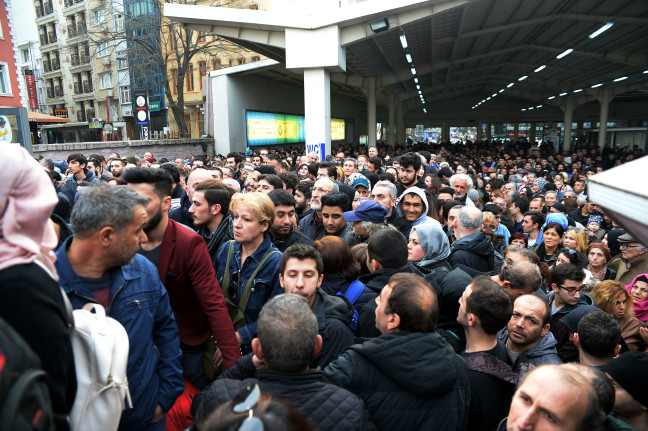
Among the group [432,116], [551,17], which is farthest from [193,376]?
[432,116]

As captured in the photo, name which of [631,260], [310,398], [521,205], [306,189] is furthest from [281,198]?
[521,205]

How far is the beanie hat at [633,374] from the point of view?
2.23m

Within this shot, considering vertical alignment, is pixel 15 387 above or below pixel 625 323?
above

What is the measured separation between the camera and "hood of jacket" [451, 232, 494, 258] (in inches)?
168

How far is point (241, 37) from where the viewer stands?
14.7 m

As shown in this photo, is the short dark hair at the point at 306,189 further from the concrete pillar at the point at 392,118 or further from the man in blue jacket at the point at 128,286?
the concrete pillar at the point at 392,118

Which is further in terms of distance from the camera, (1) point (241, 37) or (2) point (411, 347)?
(1) point (241, 37)

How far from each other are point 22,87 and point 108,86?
22.4 meters

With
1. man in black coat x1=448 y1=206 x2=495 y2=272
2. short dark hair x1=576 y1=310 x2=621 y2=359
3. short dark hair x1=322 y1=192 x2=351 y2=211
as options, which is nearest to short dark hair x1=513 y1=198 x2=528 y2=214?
man in black coat x1=448 y1=206 x2=495 y2=272

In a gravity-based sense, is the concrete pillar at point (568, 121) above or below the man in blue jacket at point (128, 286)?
above

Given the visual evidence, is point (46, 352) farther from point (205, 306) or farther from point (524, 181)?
point (524, 181)

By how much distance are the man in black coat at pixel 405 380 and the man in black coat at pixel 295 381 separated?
0.50 ft

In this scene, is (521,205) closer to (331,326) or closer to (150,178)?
(331,326)

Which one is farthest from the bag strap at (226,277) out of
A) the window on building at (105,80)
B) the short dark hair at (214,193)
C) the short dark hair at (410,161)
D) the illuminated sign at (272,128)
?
the window on building at (105,80)
